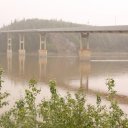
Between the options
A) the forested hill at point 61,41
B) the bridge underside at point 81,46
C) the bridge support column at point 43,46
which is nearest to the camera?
the bridge underside at point 81,46

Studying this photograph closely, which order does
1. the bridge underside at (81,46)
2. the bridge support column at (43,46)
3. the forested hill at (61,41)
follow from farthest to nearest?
the forested hill at (61,41), the bridge support column at (43,46), the bridge underside at (81,46)

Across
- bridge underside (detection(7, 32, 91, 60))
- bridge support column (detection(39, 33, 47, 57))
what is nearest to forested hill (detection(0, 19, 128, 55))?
bridge underside (detection(7, 32, 91, 60))

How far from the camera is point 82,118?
988 centimetres

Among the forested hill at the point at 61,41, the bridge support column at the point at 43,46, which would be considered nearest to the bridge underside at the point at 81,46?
the bridge support column at the point at 43,46

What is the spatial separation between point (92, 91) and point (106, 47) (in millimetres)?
96256

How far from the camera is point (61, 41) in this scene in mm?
122500

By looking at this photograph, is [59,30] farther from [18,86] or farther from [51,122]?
[51,122]

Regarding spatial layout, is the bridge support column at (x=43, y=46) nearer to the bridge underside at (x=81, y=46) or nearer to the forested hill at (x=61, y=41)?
the bridge underside at (x=81, y=46)

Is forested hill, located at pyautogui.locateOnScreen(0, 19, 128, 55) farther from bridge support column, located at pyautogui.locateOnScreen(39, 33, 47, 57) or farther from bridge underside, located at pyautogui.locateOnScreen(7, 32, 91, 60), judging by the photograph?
bridge support column, located at pyautogui.locateOnScreen(39, 33, 47, 57)

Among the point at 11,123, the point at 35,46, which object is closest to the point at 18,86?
the point at 11,123

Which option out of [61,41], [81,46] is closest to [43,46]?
[61,41]

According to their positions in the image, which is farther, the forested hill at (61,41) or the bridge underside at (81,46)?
the forested hill at (61,41)

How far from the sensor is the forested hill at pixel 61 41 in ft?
382

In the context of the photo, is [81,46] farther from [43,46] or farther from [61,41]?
[61,41]
